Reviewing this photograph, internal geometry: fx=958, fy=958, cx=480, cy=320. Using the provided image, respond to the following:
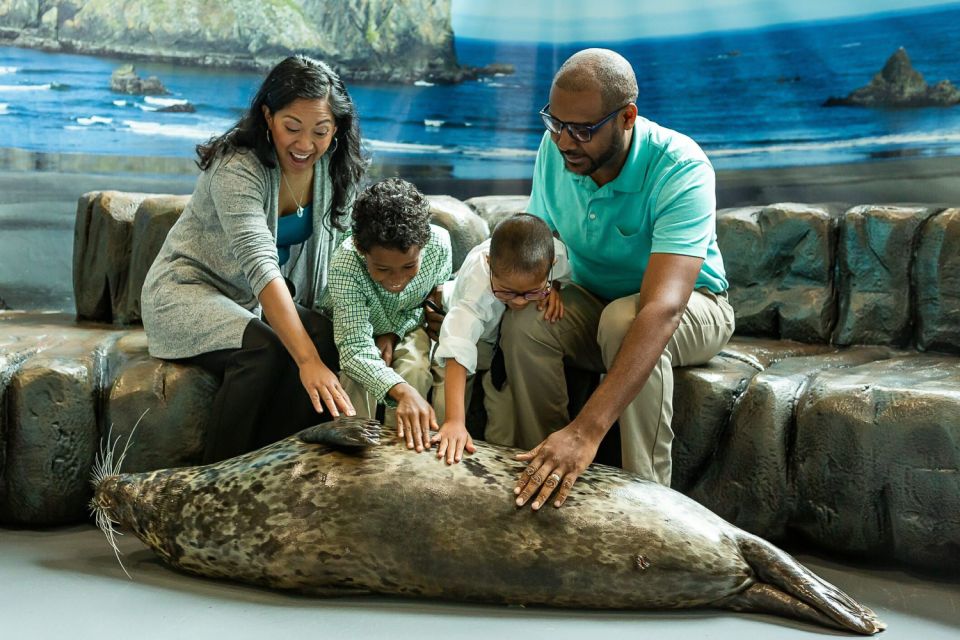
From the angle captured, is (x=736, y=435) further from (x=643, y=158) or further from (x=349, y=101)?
(x=349, y=101)

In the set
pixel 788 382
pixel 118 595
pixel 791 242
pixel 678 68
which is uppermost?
pixel 678 68

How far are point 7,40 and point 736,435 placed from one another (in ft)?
15.7

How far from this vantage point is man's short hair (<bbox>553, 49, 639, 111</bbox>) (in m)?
3.21

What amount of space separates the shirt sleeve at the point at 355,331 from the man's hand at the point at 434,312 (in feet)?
1.05

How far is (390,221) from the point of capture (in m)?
3.23

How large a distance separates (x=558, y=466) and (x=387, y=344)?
971 mm

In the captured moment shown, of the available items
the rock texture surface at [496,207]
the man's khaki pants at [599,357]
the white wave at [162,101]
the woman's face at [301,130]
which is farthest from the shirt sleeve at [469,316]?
the white wave at [162,101]

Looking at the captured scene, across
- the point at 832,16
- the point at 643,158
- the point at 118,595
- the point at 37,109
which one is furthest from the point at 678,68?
the point at 118,595

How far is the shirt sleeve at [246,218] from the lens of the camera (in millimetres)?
3336

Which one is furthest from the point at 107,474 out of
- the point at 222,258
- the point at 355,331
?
the point at 355,331

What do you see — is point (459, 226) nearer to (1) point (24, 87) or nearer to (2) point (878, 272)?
(2) point (878, 272)

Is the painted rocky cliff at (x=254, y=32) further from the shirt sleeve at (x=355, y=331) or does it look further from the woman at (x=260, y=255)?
the shirt sleeve at (x=355, y=331)

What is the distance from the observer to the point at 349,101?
357cm

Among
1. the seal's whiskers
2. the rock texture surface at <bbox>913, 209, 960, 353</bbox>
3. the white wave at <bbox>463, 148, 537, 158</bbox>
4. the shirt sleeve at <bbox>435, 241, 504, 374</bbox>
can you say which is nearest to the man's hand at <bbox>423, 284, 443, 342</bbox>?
the shirt sleeve at <bbox>435, 241, 504, 374</bbox>
